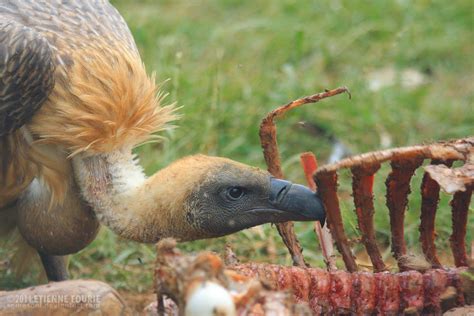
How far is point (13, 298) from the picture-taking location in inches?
128

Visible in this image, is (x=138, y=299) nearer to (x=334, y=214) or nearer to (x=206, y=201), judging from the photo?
(x=206, y=201)

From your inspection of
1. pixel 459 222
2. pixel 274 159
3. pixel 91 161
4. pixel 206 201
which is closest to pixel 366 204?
pixel 459 222

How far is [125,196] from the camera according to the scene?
4.07m

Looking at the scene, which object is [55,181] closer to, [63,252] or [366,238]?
[63,252]

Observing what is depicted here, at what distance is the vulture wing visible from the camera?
4031 millimetres

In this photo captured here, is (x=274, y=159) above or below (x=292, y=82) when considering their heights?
above

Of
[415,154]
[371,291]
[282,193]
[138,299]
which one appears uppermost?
[415,154]

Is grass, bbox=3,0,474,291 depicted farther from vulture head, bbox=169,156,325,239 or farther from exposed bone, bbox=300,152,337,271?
vulture head, bbox=169,156,325,239

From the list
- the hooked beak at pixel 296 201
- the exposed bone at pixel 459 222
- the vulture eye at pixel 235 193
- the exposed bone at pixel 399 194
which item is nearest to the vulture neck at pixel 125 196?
the vulture eye at pixel 235 193

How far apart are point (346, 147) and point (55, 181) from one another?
2485mm

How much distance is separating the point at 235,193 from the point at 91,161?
691mm

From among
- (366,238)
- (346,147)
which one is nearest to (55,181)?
(366,238)

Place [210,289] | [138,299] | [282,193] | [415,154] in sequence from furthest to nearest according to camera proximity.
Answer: [138,299], [282,193], [415,154], [210,289]

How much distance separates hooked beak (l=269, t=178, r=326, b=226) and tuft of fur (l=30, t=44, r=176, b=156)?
2.44 feet
